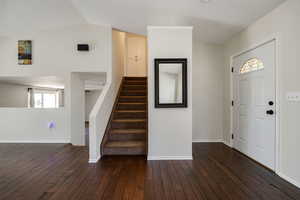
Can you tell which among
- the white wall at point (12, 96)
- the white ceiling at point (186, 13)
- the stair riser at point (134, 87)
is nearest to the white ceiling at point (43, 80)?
the white wall at point (12, 96)

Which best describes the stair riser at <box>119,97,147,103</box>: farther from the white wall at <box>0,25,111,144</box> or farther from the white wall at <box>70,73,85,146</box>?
the white wall at <box>70,73,85,146</box>

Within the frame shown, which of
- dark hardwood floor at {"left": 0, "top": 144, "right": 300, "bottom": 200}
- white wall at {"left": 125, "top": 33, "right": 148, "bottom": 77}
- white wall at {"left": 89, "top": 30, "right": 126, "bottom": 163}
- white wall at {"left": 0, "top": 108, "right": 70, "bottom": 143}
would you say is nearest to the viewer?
dark hardwood floor at {"left": 0, "top": 144, "right": 300, "bottom": 200}

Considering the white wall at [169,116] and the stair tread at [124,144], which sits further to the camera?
the stair tread at [124,144]

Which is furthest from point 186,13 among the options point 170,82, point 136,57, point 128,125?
point 136,57

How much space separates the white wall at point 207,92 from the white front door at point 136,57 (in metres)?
Answer: 2.99

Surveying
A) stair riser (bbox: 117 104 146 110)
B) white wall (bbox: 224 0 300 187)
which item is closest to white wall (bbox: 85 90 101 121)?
stair riser (bbox: 117 104 146 110)

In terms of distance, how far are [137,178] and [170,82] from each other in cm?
168

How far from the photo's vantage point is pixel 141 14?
125 inches

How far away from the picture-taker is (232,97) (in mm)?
3600

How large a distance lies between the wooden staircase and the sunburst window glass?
7.55 feet

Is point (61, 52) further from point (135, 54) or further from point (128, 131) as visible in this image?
point (135, 54)

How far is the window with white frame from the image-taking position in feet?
16.6

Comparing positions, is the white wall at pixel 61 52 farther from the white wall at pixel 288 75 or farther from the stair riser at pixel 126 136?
the white wall at pixel 288 75

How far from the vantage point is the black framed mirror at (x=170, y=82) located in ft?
9.67
